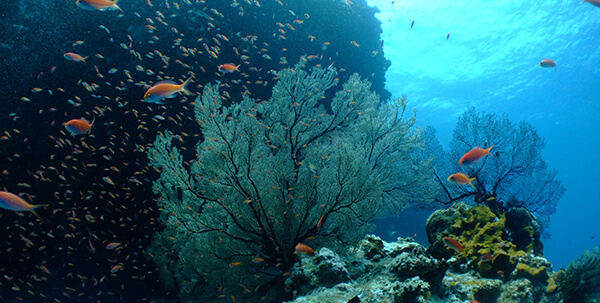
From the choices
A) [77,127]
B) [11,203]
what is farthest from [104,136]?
[11,203]

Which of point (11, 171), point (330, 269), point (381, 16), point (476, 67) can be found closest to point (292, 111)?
point (330, 269)

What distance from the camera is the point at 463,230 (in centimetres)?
526

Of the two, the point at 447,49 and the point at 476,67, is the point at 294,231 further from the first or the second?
the point at 476,67

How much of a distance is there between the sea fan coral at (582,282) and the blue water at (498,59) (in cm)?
986

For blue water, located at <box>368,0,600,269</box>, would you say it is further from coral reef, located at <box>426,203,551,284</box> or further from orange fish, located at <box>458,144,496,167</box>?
orange fish, located at <box>458,144,496,167</box>

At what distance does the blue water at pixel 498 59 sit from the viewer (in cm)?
2036

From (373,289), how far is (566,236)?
648 feet

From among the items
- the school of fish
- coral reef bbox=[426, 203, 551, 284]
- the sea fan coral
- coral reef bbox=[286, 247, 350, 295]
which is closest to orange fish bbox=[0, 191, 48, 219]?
coral reef bbox=[286, 247, 350, 295]

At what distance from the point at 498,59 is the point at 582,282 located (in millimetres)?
30658

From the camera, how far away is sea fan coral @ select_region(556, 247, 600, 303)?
344 centimetres

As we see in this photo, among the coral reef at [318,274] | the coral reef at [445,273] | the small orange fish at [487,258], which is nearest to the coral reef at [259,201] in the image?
the coral reef at [318,274]

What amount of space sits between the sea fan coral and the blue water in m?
9.86

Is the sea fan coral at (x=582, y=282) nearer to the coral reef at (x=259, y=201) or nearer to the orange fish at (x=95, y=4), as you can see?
the coral reef at (x=259, y=201)

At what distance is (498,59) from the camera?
26.5 m
